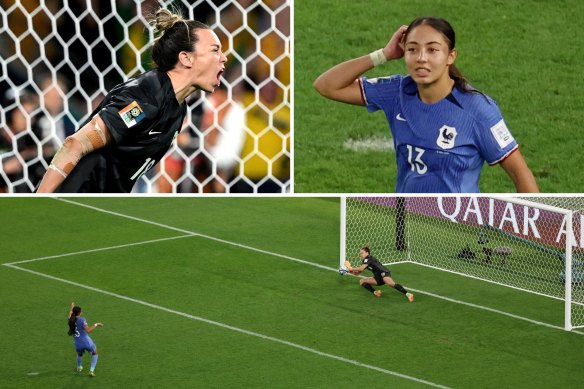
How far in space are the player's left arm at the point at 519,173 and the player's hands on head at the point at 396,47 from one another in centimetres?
72

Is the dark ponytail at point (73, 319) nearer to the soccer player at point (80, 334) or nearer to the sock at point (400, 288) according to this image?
the soccer player at point (80, 334)

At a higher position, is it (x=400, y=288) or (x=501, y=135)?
(x=501, y=135)

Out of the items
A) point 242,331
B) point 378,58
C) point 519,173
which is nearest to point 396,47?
point 378,58

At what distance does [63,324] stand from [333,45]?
390cm

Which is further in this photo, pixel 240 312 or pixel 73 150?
pixel 240 312

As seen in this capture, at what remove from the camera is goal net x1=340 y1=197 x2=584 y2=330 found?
45.1 feet

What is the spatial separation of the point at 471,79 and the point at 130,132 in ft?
27.2

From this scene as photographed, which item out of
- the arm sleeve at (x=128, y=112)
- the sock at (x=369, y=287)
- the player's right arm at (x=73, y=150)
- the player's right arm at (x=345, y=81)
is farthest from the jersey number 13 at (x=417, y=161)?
the sock at (x=369, y=287)

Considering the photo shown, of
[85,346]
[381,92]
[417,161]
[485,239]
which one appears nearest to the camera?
[417,161]

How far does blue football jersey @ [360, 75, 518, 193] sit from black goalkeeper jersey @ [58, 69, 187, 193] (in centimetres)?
112

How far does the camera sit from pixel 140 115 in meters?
6.94

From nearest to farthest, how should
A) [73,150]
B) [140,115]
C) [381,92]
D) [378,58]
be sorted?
[73,150]
[140,115]
[378,58]
[381,92]

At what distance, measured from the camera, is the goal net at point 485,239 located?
13734mm

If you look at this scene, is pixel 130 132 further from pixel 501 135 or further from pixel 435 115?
pixel 501 135
